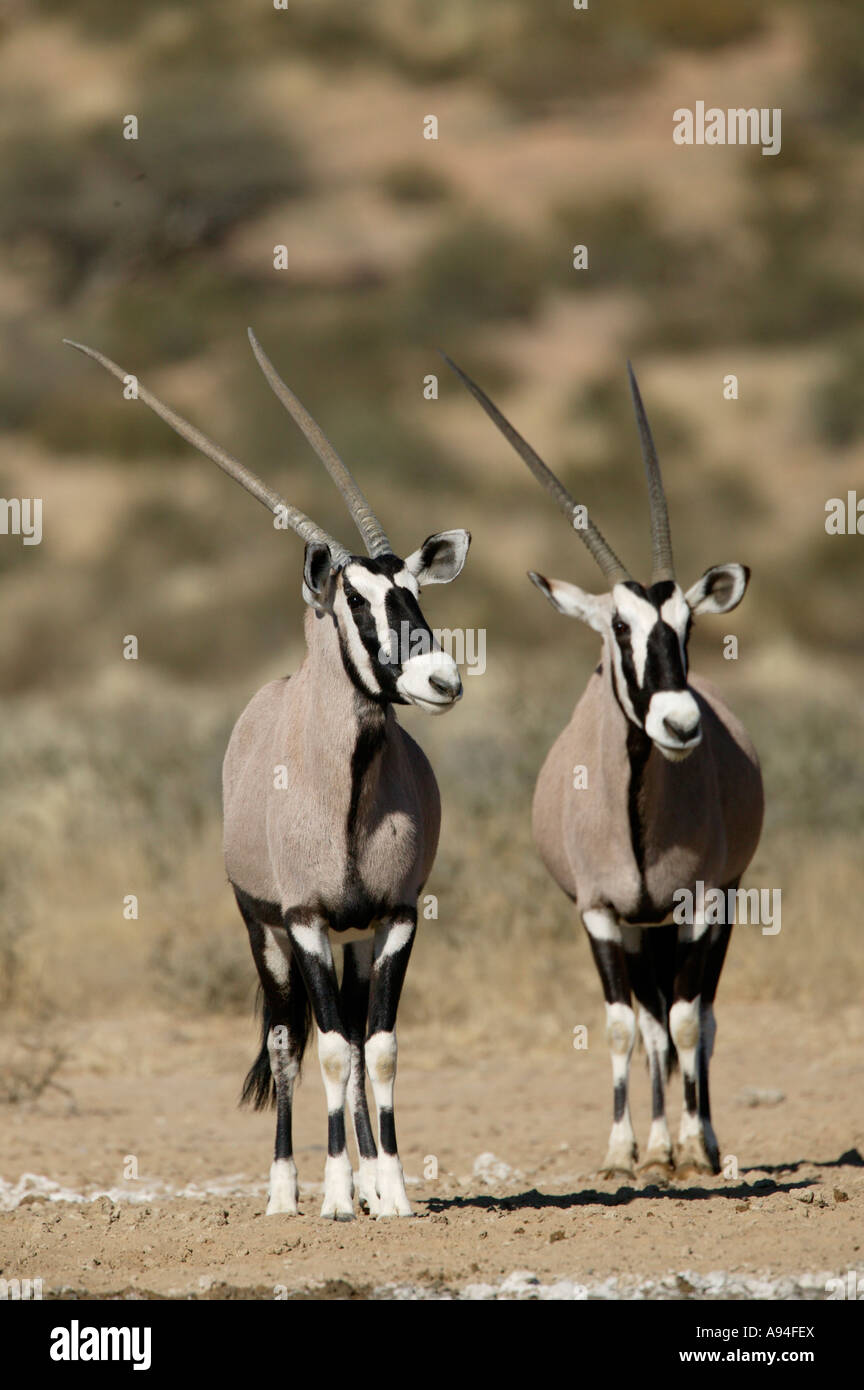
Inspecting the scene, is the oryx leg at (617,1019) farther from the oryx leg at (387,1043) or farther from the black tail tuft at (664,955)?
the oryx leg at (387,1043)

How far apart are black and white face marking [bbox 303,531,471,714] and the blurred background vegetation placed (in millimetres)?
29114

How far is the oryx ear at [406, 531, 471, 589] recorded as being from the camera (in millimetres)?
6258

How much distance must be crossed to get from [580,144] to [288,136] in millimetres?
9613

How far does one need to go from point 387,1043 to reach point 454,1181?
2020mm

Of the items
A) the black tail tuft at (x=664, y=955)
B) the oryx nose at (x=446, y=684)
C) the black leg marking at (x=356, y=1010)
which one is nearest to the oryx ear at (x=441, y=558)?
the oryx nose at (x=446, y=684)

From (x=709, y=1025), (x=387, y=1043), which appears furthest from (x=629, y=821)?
(x=387, y=1043)

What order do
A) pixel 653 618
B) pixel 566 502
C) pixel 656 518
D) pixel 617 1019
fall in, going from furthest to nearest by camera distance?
pixel 566 502 → pixel 656 518 → pixel 617 1019 → pixel 653 618

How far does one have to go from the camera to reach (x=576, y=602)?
7.37 m

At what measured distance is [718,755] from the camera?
808 cm

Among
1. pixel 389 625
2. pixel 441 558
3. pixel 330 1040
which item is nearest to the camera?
pixel 389 625

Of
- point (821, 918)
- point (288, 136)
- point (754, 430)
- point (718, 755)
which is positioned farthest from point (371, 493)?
point (718, 755)

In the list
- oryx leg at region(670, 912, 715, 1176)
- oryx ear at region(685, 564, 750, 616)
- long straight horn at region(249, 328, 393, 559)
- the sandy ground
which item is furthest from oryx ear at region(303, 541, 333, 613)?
oryx leg at region(670, 912, 715, 1176)

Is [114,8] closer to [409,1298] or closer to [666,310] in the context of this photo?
[666,310]

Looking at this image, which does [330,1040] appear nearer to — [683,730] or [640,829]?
[683,730]
